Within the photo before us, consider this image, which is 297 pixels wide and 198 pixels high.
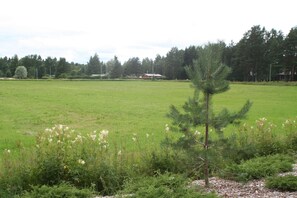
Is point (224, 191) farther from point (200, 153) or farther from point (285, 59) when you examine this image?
point (285, 59)

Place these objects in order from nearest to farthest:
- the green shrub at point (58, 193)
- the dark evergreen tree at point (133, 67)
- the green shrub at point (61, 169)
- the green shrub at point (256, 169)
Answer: the green shrub at point (58, 193) < the green shrub at point (256, 169) < the green shrub at point (61, 169) < the dark evergreen tree at point (133, 67)

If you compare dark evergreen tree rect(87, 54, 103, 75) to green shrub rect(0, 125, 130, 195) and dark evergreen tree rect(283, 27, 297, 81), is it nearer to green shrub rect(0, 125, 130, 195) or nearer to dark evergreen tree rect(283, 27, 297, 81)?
dark evergreen tree rect(283, 27, 297, 81)

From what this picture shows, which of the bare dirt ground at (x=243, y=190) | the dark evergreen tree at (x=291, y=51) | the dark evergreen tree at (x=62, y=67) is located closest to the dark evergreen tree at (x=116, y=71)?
the dark evergreen tree at (x=62, y=67)

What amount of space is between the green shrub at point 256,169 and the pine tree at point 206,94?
3.30 feet

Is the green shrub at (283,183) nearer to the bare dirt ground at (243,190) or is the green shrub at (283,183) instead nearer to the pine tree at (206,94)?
the bare dirt ground at (243,190)

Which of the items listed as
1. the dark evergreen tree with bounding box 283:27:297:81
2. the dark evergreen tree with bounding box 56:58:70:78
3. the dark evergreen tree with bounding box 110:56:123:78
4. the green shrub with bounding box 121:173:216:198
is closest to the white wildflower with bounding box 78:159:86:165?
the green shrub with bounding box 121:173:216:198

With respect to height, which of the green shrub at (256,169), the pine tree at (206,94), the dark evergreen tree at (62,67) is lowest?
the green shrub at (256,169)

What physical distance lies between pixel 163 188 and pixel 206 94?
1716 mm

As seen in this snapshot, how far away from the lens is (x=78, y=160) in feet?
22.8

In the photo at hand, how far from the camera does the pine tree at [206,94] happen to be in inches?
232

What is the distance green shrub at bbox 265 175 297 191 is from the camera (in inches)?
227

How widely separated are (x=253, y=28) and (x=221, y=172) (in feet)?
301

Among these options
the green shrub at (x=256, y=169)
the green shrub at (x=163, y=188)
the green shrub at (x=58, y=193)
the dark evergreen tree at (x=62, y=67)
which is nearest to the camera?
the green shrub at (x=163, y=188)

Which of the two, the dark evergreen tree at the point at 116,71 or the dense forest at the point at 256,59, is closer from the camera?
the dense forest at the point at 256,59
